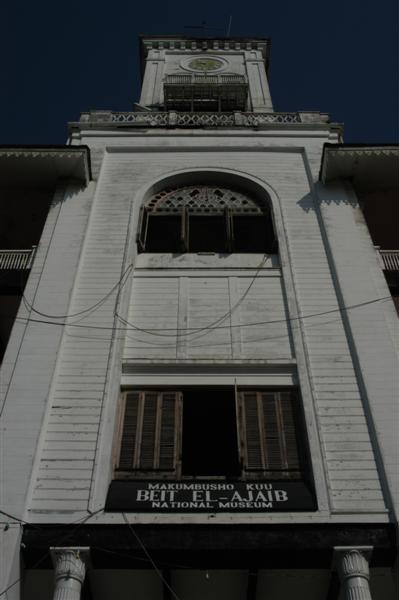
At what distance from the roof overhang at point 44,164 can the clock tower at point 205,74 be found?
8.48 metres

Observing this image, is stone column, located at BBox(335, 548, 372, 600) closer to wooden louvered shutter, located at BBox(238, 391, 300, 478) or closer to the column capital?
wooden louvered shutter, located at BBox(238, 391, 300, 478)

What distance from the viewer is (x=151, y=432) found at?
10000mm

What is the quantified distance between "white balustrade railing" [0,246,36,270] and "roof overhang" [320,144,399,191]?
7.14 meters

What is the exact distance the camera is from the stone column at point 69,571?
758cm

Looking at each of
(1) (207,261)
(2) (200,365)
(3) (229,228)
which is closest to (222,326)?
(2) (200,365)

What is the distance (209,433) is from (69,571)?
185 inches

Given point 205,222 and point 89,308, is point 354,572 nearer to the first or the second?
point 89,308

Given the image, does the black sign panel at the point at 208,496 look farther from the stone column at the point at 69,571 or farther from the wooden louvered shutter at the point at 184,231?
the wooden louvered shutter at the point at 184,231

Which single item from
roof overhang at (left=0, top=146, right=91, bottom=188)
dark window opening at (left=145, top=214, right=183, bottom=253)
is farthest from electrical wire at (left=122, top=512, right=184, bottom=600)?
roof overhang at (left=0, top=146, right=91, bottom=188)

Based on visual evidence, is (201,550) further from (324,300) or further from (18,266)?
(18,266)

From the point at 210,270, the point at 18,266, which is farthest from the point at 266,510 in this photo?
the point at 18,266

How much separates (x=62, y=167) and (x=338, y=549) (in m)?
10.7

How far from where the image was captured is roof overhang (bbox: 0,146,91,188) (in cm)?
1480

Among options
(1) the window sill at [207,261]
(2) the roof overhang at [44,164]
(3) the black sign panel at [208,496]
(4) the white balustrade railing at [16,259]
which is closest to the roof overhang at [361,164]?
(1) the window sill at [207,261]
